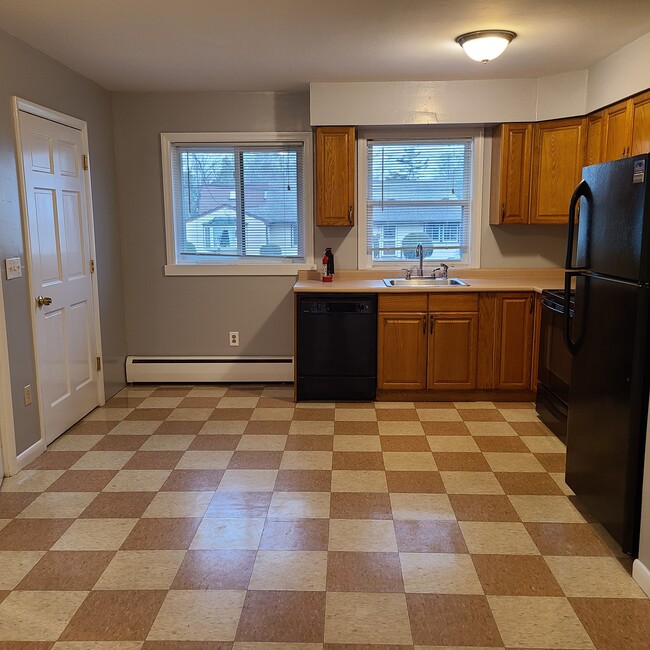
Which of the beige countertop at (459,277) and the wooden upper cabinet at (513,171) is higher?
the wooden upper cabinet at (513,171)

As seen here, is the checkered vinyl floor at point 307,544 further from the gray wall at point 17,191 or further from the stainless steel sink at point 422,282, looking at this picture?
the stainless steel sink at point 422,282

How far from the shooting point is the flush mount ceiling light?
3.26 metres

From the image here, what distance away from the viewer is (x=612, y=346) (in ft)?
8.07

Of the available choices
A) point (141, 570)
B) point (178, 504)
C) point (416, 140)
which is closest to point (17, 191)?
point (178, 504)

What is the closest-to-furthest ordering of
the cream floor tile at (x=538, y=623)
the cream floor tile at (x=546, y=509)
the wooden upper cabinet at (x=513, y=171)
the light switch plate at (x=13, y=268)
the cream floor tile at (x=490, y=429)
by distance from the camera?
the cream floor tile at (x=538, y=623)
the cream floor tile at (x=546, y=509)
the light switch plate at (x=13, y=268)
the cream floor tile at (x=490, y=429)
the wooden upper cabinet at (x=513, y=171)

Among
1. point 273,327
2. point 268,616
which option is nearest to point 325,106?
point 273,327

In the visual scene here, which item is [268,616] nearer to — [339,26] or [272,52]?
[339,26]

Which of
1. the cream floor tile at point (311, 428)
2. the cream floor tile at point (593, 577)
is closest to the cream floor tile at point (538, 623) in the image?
the cream floor tile at point (593, 577)

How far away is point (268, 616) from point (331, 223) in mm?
3120

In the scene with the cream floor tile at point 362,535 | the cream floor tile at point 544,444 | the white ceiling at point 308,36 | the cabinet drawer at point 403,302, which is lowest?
the cream floor tile at point 362,535

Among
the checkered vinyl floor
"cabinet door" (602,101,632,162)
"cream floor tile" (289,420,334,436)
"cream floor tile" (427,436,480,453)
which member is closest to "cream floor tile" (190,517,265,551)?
the checkered vinyl floor

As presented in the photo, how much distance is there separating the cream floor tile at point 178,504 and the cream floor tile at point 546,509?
1469 millimetres

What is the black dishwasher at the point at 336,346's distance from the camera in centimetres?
441

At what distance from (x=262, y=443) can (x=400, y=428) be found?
907 millimetres
